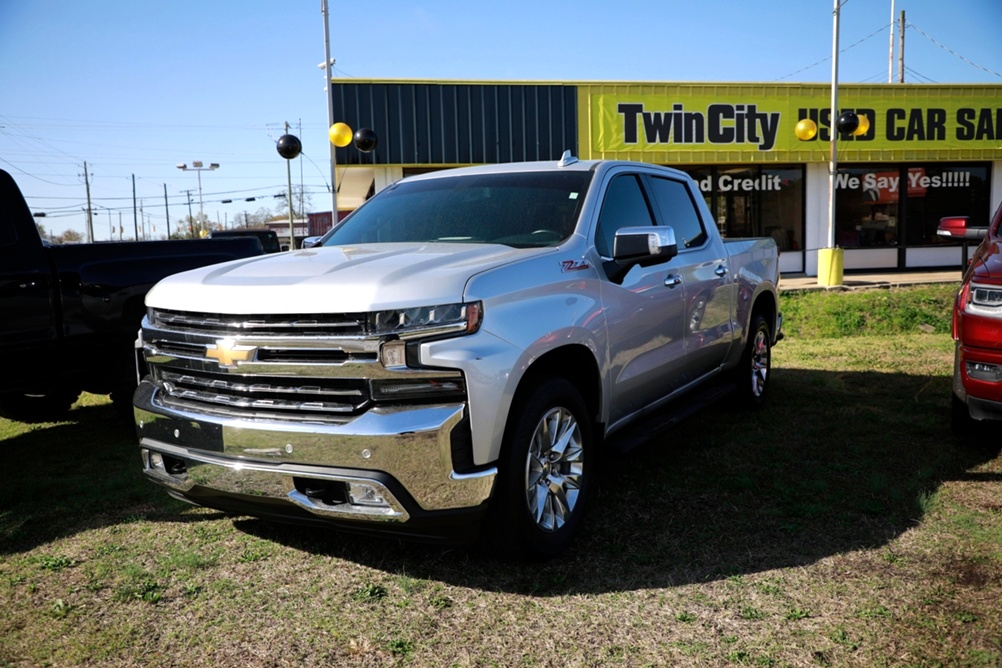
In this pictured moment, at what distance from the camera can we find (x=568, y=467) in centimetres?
388

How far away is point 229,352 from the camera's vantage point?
3.40 m

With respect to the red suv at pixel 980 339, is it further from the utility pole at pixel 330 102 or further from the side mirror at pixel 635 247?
the utility pole at pixel 330 102

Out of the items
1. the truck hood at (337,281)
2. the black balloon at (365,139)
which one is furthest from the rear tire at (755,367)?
the black balloon at (365,139)

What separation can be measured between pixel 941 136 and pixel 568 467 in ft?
63.9

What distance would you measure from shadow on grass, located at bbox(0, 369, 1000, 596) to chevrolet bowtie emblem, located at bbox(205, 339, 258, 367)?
3.67 ft

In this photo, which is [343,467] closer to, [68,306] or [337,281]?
[337,281]

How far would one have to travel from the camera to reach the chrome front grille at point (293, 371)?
10.5 feet

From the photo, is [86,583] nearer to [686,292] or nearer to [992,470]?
[686,292]

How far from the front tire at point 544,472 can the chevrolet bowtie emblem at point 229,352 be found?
1.11 meters

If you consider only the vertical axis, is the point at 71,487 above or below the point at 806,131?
below

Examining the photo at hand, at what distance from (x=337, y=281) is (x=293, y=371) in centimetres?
40

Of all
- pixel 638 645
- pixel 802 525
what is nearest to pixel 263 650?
pixel 638 645

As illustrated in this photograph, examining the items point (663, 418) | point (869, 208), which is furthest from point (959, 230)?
point (869, 208)

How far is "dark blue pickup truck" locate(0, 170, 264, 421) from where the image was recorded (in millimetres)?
5285
